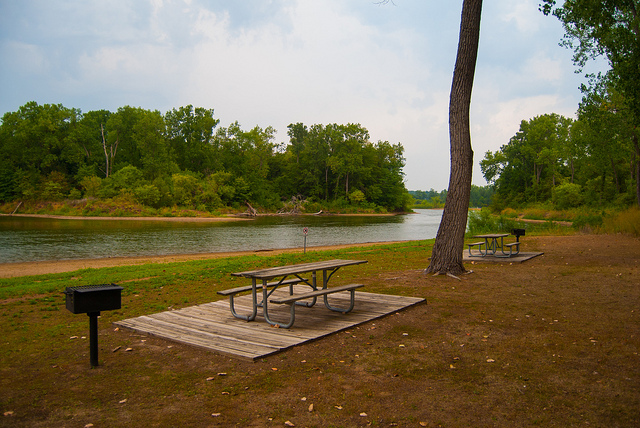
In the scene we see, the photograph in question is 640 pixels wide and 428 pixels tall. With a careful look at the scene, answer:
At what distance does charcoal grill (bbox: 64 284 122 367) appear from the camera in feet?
14.1

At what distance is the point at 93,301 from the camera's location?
4375mm

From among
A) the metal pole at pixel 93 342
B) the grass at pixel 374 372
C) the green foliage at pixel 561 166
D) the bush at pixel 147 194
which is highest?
the green foliage at pixel 561 166

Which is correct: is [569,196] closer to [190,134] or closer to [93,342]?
[93,342]

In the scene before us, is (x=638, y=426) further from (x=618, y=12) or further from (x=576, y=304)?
(x=618, y=12)

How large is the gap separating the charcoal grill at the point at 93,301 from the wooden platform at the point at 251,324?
102cm

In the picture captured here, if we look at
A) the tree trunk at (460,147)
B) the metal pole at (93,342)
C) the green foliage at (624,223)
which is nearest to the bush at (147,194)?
the green foliage at (624,223)

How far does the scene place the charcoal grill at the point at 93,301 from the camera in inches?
169

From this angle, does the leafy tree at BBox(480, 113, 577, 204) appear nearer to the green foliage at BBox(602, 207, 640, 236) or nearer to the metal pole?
the green foliage at BBox(602, 207, 640, 236)

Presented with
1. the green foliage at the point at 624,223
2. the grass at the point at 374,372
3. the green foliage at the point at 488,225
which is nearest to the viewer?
the grass at the point at 374,372

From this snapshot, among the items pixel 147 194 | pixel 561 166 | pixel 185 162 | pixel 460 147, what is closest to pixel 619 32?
pixel 460 147

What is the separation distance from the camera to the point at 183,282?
34.2ft

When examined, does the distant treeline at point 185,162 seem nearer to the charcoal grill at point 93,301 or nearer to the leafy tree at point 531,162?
the leafy tree at point 531,162

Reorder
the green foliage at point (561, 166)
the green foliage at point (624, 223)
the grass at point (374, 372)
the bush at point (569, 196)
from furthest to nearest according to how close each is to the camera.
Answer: the bush at point (569, 196) → the green foliage at point (561, 166) → the green foliage at point (624, 223) → the grass at point (374, 372)

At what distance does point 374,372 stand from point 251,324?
2.18 meters
